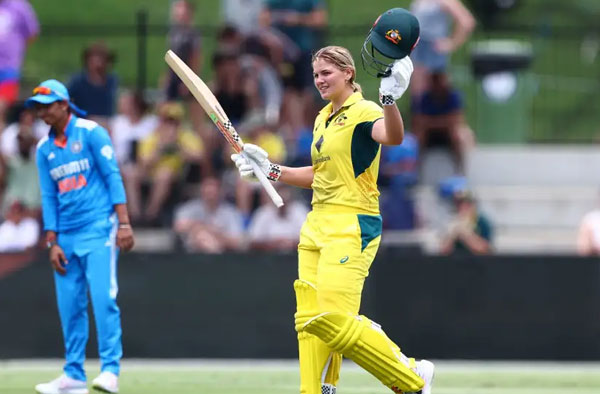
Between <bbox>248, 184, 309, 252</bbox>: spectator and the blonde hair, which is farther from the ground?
the blonde hair

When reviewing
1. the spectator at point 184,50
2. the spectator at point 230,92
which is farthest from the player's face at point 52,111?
the spectator at point 184,50

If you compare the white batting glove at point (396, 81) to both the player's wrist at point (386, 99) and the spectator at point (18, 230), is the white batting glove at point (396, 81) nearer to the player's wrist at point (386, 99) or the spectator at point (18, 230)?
the player's wrist at point (386, 99)

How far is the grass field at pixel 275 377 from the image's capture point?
945 centimetres

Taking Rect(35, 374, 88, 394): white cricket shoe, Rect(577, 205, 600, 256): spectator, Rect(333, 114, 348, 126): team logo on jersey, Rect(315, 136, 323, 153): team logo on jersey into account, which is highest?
Rect(333, 114, 348, 126): team logo on jersey

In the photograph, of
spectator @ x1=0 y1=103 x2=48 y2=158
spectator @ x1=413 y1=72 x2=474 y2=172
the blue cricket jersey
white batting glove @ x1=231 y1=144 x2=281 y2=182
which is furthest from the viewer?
spectator @ x1=413 y1=72 x2=474 y2=172

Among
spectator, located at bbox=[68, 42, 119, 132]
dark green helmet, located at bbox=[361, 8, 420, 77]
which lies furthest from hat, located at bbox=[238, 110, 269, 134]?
dark green helmet, located at bbox=[361, 8, 420, 77]

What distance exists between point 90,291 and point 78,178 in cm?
77

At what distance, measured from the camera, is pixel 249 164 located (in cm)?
760

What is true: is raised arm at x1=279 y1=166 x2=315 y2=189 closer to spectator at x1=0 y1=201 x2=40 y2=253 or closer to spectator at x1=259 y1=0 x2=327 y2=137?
spectator at x1=0 y1=201 x2=40 y2=253

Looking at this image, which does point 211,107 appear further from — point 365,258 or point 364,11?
point 364,11

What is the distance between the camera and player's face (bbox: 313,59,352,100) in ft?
24.0

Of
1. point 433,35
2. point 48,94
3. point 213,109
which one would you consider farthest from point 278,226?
point 213,109

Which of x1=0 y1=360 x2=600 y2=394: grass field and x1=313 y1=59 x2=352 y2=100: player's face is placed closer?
x1=313 y1=59 x2=352 y2=100: player's face

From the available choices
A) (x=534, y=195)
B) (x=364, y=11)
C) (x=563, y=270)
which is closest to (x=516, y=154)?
(x=534, y=195)
